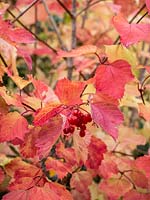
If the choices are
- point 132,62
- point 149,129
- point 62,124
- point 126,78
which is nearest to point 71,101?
point 62,124

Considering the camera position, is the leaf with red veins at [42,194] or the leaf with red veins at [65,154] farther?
the leaf with red veins at [65,154]

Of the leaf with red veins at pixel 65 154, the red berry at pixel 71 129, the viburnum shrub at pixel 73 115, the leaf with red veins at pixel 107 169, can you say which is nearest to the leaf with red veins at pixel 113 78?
the viburnum shrub at pixel 73 115

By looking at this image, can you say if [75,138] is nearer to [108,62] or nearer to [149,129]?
[108,62]

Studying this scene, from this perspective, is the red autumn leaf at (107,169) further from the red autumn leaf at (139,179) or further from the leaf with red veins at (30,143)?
the leaf with red veins at (30,143)

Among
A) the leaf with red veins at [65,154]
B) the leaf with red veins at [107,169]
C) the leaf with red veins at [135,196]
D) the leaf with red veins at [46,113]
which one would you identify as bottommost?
the leaf with red veins at [135,196]

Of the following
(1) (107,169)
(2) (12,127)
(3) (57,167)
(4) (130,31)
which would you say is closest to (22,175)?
(3) (57,167)

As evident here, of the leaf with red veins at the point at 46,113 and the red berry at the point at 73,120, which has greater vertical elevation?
the leaf with red veins at the point at 46,113

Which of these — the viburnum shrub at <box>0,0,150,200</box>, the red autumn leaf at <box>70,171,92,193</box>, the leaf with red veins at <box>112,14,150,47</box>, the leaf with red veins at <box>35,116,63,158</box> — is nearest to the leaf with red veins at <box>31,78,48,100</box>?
the viburnum shrub at <box>0,0,150,200</box>

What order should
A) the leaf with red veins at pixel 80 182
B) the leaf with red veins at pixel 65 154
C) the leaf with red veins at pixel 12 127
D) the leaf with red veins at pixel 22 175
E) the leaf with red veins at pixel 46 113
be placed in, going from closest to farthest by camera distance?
the leaf with red veins at pixel 46 113
the leaf with red veins at pixel 12 127
the leaf with red veins at pixel 22 175
the leaf with red veins at pixel 65 154
the leaf with red veins at pixel 80 182
